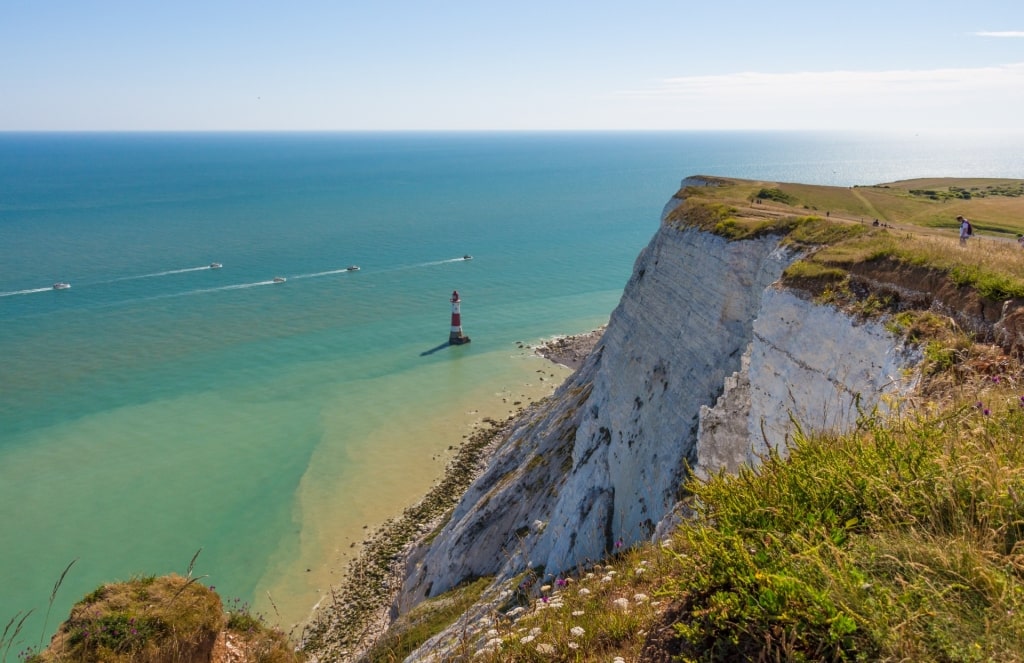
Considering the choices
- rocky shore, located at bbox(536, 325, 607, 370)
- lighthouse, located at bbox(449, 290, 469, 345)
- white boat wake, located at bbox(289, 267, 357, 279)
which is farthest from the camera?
white boat wake, located at bbox(289, 267, 357, 279)

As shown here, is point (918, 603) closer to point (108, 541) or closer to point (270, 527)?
point (270, 527)

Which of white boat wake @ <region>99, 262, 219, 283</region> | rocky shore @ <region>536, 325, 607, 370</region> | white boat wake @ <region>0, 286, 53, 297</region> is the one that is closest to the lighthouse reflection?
rocky shore @ <region>536, 325, 607, 370</region>

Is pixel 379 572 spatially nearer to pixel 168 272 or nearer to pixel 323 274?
pixel 323 274

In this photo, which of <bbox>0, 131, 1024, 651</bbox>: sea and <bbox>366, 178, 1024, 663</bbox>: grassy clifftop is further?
<bbox>0, 131, 1024, 651</bbox>: sea

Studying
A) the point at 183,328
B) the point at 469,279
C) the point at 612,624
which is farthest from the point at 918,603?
the point at 469,279

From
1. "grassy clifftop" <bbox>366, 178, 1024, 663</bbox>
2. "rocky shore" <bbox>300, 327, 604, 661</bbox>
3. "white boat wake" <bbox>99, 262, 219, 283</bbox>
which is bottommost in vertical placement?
"rocky shore" <bbox>300, 327, 604, 661</bbox>

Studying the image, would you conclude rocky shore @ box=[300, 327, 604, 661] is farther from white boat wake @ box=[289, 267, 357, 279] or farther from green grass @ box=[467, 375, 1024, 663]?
white boat wake @ box=[289, 267, 357, 279]
